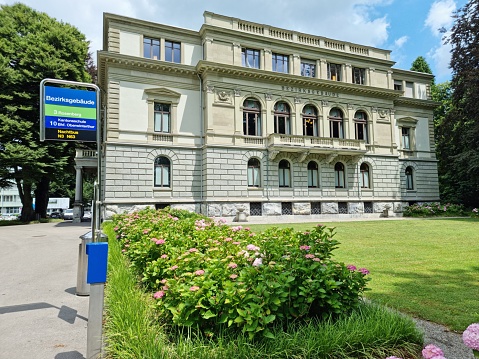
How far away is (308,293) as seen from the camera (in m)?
3.36

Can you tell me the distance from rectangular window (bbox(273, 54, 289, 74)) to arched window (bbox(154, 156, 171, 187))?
1246 cm

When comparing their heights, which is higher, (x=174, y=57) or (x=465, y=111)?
(x=174, y=57)

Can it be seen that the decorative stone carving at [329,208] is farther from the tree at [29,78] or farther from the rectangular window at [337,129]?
the tree at [29,78]

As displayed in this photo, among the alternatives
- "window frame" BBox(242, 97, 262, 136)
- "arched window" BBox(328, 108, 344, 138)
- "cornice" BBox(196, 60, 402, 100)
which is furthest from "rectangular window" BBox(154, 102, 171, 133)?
"arched window" BBox(328, 108, 344, 138)

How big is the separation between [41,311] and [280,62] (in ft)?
86.2

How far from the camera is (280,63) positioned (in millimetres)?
27250

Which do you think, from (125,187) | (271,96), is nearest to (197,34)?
(271,96)

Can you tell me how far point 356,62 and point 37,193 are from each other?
3611 cm

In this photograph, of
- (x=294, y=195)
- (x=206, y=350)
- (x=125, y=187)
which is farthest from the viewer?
(x=294, y=195)

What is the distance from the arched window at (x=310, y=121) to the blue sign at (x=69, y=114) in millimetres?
24218

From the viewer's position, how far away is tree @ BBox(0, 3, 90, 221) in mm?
26734

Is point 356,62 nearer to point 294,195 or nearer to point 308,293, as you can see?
point 294,195

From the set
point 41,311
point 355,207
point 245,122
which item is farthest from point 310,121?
point 41,311

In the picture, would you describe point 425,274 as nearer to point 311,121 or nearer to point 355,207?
point 355,207
